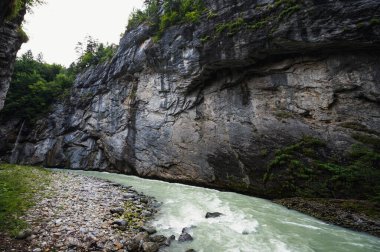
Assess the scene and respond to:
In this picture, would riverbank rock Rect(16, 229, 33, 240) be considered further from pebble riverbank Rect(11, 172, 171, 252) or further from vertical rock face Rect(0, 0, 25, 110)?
vertical rock face Rect(0, 0, 25, 110)

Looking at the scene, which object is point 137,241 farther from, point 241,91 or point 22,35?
point 22,35

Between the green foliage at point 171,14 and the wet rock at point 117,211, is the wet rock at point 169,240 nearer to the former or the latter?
the wet rock at point 117,211

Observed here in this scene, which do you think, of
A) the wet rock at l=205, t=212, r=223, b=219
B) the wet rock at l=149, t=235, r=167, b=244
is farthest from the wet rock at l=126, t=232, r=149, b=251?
the wet rock at l=205, t=212, r=223, b=219

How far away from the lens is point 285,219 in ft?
27.3

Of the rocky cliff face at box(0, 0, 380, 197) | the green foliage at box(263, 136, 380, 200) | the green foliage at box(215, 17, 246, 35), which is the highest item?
the green foliage at box(215, 17, 246, 35)

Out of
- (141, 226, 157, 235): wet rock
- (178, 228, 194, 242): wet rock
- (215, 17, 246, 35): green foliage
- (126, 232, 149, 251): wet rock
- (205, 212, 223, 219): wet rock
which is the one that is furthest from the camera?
(215, 17, 246, 35): green foliage

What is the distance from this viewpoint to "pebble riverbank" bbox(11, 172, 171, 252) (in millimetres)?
5539

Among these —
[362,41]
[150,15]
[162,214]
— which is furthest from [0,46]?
[362,41]

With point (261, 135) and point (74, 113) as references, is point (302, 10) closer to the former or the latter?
point (261, 135)

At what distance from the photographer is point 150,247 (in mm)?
5566

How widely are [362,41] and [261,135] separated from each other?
6.52 meters

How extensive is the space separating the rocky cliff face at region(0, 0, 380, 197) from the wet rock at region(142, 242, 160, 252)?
8.12m

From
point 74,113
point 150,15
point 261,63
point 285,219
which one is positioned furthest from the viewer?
point 74,113

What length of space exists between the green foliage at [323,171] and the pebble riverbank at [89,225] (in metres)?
6.64
